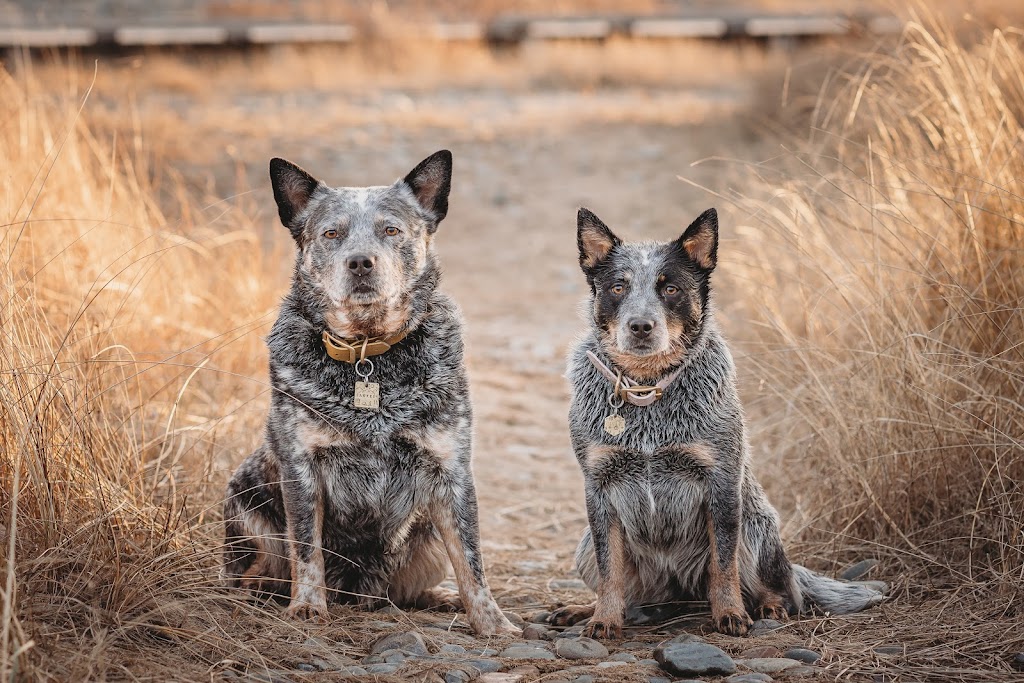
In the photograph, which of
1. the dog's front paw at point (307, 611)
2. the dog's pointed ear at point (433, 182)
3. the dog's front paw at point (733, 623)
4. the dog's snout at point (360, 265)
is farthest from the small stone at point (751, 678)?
the dog's pointed ear at point (433, 182)

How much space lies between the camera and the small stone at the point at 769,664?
3402 mm

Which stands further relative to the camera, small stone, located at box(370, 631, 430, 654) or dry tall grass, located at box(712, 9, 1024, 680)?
dry tall grass, located at box(712, 9, 1024, 680)

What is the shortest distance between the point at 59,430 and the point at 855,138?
19.4ft

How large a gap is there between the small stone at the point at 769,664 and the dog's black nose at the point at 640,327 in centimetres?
115

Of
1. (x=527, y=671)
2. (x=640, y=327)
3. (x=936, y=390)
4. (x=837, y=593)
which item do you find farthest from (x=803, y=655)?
(x=936, y=390)

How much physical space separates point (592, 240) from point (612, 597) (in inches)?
53.3

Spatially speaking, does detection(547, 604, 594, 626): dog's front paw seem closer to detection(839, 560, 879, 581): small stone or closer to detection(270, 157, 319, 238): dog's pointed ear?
detection(839, 560, 879, 581): small stone

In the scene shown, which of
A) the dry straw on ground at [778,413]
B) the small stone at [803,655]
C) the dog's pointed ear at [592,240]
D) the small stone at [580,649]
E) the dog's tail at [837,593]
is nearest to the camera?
the dry straw on ground at [778,413]

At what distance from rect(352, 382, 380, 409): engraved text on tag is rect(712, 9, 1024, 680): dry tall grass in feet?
6.35

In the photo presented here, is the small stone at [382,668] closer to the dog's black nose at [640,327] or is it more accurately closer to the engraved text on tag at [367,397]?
the engraved text on tag at [367,397]

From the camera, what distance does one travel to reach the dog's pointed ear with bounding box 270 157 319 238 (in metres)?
4.27

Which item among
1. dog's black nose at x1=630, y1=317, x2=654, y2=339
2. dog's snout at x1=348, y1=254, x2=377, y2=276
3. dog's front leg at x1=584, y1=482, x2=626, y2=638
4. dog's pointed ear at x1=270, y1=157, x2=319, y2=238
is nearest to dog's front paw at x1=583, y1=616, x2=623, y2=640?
dog's front leg at x1=584, y1=482, x2=626, y2=638

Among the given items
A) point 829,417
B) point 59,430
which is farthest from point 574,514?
point 59,430

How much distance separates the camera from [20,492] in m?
3.28
